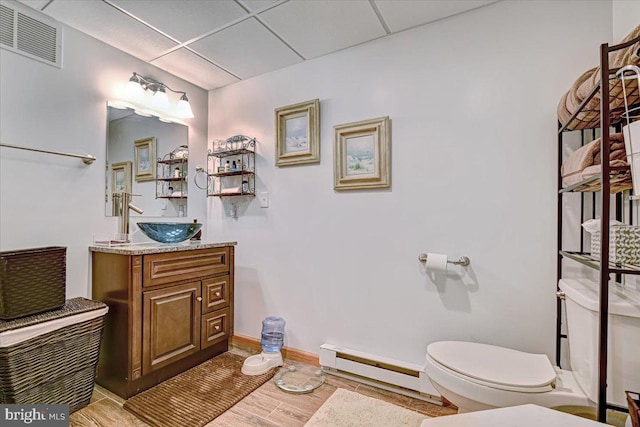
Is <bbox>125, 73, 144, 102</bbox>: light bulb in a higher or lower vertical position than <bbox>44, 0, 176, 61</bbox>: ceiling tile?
lower

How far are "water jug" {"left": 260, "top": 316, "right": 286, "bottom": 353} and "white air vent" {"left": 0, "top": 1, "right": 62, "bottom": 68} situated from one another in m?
2.15

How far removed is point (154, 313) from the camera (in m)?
1.83

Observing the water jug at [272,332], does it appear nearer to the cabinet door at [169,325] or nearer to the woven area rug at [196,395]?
the woven area rug at [196,395]

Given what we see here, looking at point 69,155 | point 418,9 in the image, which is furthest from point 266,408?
point 418,9

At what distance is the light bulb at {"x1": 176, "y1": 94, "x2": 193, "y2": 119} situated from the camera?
2.43 m

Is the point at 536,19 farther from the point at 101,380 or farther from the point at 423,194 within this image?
the point at 101,380

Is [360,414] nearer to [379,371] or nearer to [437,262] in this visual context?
[379,371]

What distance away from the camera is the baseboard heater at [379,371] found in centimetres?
173

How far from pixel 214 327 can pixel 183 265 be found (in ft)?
1.79

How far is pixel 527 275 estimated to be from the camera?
5.24 feet

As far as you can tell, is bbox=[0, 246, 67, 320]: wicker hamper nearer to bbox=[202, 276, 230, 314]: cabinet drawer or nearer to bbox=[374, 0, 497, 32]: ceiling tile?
bbox=[202, 276, 230, 314]: cabinet drawer

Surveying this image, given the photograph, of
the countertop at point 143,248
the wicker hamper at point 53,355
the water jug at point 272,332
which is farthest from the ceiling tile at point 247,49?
the water jug at point 272,332

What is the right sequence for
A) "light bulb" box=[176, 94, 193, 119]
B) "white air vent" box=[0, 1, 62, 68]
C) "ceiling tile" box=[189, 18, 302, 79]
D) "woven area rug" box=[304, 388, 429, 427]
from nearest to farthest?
"woven area rug" box=[304, 388, 429, 427]
"white air vent" box=[0, 1, 62, 68]
"ceiling tile" box=[189, 18, 302, 79]
"light bulb" box=[176, 94, 193, 119]

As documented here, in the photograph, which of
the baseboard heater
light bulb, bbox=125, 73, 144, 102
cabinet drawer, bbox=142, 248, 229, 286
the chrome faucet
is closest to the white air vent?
light bulb, bbox=125, 73, 144, 102
